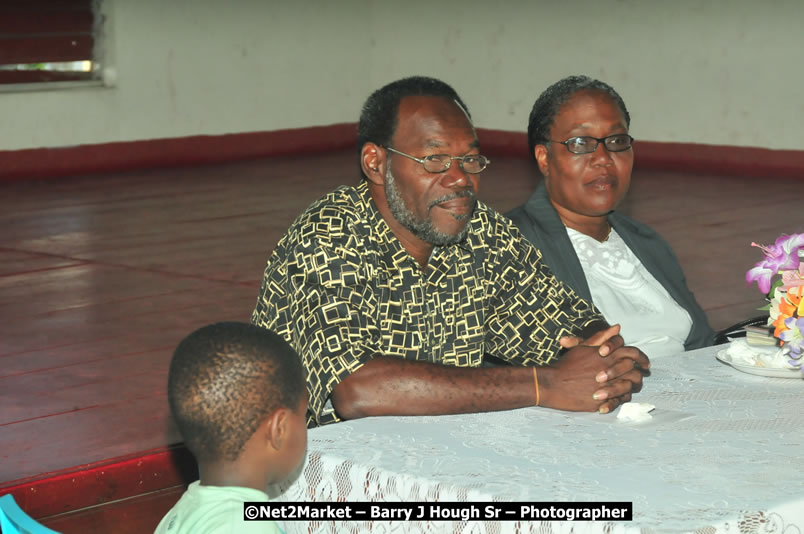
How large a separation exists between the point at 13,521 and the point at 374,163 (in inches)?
44.3

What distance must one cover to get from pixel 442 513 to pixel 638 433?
0.40 meters

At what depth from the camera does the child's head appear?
151cm

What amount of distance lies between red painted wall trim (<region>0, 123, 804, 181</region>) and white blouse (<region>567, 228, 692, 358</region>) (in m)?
6.75

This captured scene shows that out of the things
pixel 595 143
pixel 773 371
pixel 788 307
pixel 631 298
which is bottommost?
pixel 631 298

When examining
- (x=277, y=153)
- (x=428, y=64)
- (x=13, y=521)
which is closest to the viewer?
(x=13, y=521)

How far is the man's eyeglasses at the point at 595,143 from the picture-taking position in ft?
9.50

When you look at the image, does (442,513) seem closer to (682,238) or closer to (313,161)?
(682,238)

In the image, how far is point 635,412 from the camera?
1.94 meters

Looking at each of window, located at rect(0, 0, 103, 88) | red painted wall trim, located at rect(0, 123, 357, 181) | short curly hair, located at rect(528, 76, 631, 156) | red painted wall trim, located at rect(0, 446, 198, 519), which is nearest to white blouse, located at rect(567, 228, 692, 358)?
short curly hair, located at rect(528, 76, 631, 156)

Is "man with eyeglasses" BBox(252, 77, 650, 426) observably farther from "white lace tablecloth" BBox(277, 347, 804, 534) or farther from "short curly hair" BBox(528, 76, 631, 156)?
"short curly hair" BBox(528, 76, 631, 156)

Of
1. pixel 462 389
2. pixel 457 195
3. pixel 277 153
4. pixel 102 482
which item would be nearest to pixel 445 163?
pixel 457 195

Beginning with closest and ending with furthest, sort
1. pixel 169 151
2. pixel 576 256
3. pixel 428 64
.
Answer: pixel 576 256 < pixel 169 151 < pixel 428 64

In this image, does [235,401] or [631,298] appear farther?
[631,298]

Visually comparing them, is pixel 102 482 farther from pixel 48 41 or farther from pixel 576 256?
pixel 48 41
